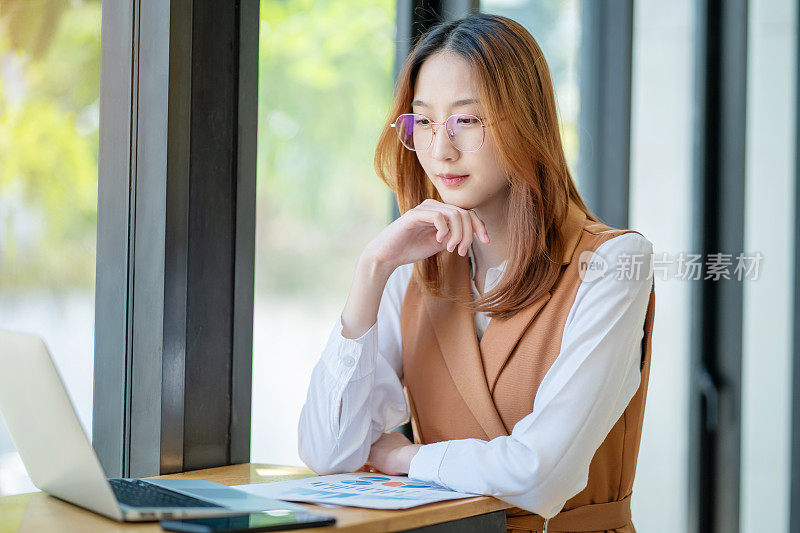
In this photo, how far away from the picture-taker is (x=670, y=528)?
3352mm

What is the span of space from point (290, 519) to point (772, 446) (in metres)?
3.00

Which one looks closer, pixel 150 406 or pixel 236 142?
pixel 150 406

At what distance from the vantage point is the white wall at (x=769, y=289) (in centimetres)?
347

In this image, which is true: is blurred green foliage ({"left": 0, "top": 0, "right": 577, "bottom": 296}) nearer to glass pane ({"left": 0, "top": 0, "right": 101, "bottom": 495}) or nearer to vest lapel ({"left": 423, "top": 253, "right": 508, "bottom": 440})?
glass pane ({"left": 0, "top": 0, "right": 101, "bottom": 495})

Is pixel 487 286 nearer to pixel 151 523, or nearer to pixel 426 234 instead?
pixel 426 234

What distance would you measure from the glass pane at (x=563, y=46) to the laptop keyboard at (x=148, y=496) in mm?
2029

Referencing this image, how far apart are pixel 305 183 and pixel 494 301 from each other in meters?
0.63

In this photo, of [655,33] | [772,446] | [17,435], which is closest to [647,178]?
[655,33]

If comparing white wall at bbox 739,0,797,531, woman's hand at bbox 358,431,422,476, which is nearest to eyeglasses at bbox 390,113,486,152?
woman's hand at bbox 358,431,422,476

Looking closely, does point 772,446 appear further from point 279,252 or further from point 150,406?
point 150,406

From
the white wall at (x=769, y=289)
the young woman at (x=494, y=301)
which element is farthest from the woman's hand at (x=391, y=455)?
the white wall at (x=769, y=289)

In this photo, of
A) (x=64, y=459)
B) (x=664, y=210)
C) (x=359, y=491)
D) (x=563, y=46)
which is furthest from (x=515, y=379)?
(x=664, y=210)

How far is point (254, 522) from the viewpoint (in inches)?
41.4

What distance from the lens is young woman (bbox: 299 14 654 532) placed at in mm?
1514
